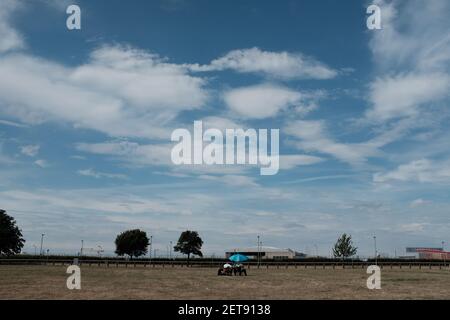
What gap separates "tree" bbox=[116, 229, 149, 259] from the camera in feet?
364

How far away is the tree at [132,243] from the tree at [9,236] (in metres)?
21.6

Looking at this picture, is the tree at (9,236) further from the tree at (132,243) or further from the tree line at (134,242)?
the tree at (132,243)

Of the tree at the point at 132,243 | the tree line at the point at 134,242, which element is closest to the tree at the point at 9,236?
the tree line at the point at 134,242

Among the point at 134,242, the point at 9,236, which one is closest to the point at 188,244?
the point at 134,242

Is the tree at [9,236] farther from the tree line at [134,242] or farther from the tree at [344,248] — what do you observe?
the tree at [344,248]

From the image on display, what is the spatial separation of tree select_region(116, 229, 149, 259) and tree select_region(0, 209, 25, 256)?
70.8 ft

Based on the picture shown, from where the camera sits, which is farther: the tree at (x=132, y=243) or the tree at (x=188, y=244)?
the tree at (x=132, y=243)

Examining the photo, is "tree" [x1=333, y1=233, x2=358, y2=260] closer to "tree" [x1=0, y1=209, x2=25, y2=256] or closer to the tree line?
the tree line

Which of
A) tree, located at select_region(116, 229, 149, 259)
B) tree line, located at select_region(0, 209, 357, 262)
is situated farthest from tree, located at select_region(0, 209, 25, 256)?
tree, located at select_region(116, 229, 149, 259)

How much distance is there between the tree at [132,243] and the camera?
11100 cm

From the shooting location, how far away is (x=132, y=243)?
111 m

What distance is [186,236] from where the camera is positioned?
103688 mm
